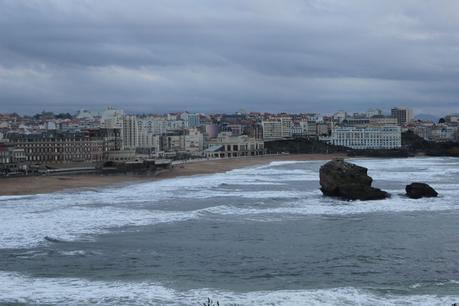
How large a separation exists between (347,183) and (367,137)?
10339 centimetres

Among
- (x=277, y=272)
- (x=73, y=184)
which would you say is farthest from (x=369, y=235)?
(x=73, y=184)

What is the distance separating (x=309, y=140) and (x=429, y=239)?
109m

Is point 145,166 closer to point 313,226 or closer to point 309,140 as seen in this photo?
point 313,226

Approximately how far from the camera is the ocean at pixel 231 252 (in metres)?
14.7

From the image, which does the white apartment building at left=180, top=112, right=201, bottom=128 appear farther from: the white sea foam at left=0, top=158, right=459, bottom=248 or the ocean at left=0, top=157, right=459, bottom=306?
the ocean at left=0, top=157, right=459, bottom=306

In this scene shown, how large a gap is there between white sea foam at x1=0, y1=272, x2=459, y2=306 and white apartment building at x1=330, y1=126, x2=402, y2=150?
120534 mm

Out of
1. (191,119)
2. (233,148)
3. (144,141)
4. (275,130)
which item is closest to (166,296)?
(144,141)

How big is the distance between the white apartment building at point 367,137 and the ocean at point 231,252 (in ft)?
334

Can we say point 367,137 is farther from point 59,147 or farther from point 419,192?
point 419,192

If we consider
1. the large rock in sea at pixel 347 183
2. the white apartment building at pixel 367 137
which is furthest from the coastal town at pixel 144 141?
the large rock in sea at pixel 347 183

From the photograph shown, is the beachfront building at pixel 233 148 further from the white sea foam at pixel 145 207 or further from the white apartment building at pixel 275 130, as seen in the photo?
the white sea foam at pixel 145 207

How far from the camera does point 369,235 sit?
22594 millimetres

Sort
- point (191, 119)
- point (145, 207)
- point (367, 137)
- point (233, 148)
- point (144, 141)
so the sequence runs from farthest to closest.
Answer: point (191, 119), point (367, 137), point (233, 148), point (144, 141), point (145, 207)

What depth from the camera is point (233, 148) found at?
110000 millimetres
